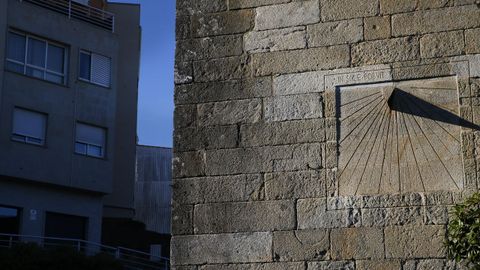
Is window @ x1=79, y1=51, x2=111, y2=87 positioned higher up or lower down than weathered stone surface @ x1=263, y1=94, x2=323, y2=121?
higher up

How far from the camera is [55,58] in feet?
88.4

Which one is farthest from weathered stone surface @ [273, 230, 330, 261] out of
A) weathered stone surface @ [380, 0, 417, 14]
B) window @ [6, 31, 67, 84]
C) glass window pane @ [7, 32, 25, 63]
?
glass window pane @ [7, 32, 25, 63]

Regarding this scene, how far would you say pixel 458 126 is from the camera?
725 centimetres

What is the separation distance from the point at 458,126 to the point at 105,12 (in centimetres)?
2344

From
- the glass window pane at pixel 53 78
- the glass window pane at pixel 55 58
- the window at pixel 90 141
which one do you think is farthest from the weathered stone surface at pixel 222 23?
the window at pixel 90 141

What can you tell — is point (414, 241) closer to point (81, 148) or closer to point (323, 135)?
point (323, 135)

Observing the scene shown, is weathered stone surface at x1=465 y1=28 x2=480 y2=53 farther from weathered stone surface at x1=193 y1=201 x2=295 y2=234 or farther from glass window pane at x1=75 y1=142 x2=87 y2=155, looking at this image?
glass window pane at x1=75 y1=142 x2=87 y2=155

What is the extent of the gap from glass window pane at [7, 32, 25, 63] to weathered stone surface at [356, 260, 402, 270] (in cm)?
2030

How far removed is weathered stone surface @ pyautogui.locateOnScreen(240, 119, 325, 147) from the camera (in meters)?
7.59

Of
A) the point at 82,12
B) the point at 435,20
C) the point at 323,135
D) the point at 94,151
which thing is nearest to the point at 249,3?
the point at 323,135

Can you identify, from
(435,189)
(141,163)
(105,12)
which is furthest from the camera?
(141,163)

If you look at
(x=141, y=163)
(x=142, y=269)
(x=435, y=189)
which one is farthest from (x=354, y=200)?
(x=141, y=163)

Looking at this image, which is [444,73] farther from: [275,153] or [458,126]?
[275,153]

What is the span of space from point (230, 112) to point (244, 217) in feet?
3.31
